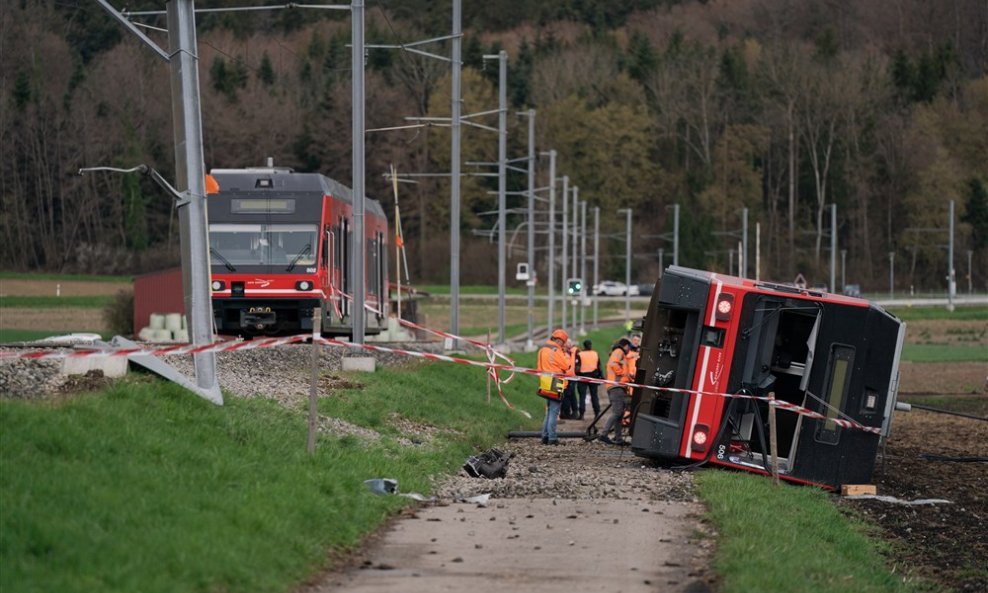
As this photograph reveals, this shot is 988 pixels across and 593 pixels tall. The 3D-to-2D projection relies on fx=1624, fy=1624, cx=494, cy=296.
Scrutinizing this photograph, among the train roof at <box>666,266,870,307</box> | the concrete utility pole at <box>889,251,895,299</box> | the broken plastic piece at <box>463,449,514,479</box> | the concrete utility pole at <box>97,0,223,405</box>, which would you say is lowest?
the concrete utility pole at <box>889,251,895,299</box>

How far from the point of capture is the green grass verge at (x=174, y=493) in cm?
976

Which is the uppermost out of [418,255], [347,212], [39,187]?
[347,212]

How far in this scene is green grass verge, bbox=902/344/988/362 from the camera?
59281mm

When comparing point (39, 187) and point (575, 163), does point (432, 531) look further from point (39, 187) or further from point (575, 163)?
point (575, 163)

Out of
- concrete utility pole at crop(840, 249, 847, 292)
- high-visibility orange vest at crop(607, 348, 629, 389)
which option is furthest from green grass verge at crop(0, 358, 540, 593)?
concrete utility pole at crop(840, 249, 847, 292)

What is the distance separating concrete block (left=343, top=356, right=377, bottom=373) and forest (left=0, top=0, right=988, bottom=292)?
214ft

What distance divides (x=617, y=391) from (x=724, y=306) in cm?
569

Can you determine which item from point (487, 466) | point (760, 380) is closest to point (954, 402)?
point (760, 380)

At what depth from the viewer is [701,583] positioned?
36.9ft

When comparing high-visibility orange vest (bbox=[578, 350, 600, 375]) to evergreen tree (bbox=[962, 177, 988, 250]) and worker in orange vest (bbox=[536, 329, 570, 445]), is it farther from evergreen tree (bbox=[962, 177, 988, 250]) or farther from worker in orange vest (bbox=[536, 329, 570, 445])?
evergreen tree (bbox=[962, 177, 988, 250])

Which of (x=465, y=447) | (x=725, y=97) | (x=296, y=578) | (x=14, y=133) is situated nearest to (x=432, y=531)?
(x=296, y=578)

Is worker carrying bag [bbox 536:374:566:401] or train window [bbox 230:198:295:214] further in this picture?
train window [bbox 230:198:295:214]

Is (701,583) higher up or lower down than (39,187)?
higher up

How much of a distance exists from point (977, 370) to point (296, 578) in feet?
144
